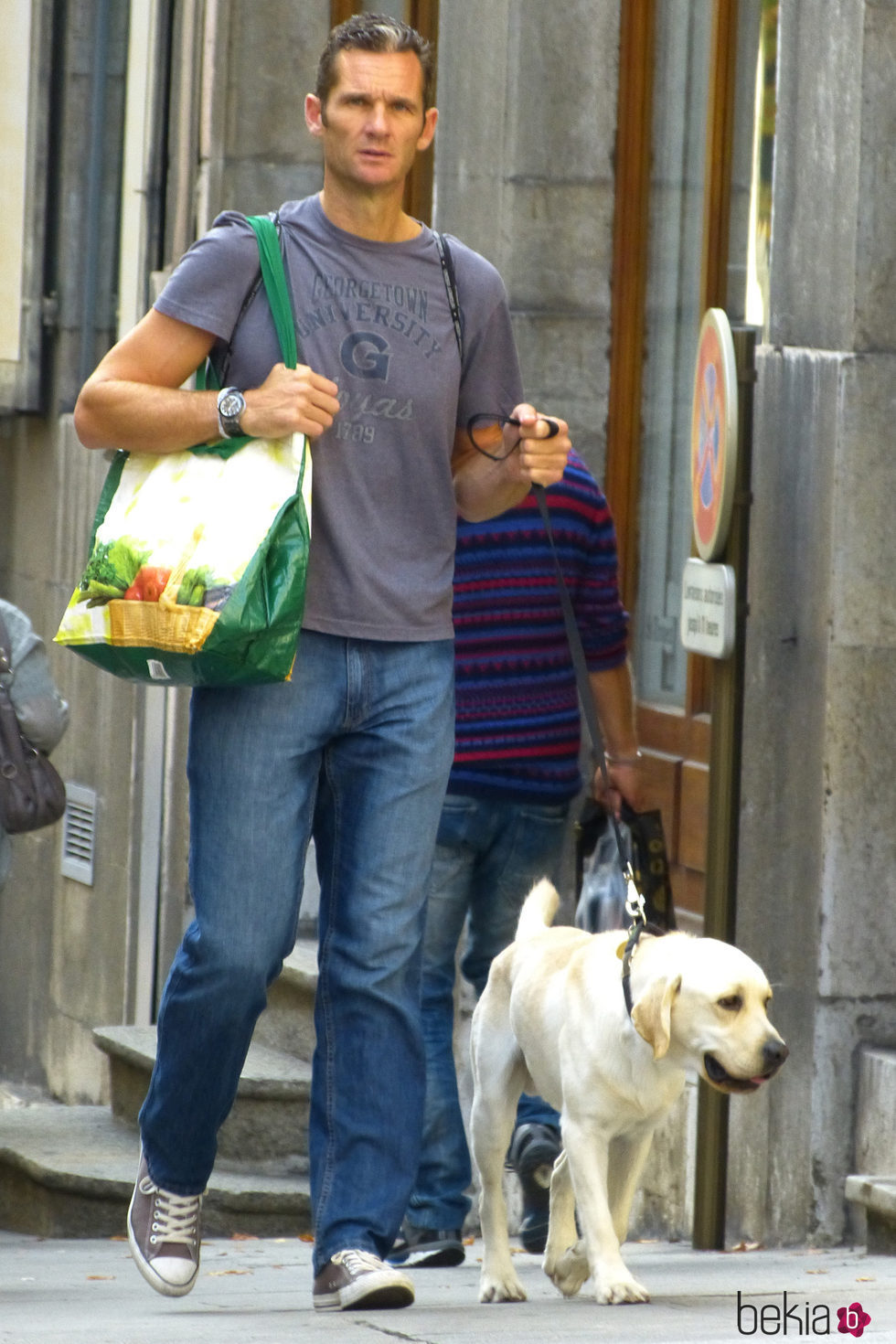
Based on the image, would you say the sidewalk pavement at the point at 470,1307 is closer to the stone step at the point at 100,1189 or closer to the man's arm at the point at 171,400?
the stone step at the point at 100,1189

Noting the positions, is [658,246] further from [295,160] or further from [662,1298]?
[662,1298]

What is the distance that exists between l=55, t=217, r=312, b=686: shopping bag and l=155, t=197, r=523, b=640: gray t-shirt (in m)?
0.06

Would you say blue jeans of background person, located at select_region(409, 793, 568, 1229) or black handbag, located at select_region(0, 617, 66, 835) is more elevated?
black handbag, located at select_region(0, 617, 66, 835)

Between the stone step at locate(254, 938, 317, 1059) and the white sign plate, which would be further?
the stone step at locate(254, 938, 317, 1059)

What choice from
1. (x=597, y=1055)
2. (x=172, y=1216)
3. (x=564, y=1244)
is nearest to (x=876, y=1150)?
(x=564, y=1244)

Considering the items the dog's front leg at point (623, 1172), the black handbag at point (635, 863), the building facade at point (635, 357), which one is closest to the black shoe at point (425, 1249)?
the building facade at point (635, 357)

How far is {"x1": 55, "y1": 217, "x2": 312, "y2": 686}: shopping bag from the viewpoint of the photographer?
4230 millimetres

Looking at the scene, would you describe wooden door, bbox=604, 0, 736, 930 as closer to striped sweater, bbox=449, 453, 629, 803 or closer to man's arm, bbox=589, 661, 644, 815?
man's arm, bbox=589, 661, 644, 815

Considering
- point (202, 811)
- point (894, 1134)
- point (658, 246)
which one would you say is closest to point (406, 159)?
point (202, 811)

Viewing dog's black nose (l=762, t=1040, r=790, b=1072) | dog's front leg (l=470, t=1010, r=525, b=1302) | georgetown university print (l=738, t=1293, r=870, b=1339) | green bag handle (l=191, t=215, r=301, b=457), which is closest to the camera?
georgetown university print (l=738, t=1293, r=870, b=1339)

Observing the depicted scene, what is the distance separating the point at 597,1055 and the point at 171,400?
151 cm

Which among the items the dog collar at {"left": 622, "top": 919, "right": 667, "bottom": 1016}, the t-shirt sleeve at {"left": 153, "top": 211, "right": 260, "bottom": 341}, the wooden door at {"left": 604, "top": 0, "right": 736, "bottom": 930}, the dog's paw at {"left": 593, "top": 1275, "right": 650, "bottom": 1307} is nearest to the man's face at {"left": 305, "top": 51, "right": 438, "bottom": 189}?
the t-shirt sleeve at {"left": 153, "top": 211, "right": 260, "bottom": 341}

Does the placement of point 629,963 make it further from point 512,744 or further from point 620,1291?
point 512,744

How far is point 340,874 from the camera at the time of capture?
458cm
